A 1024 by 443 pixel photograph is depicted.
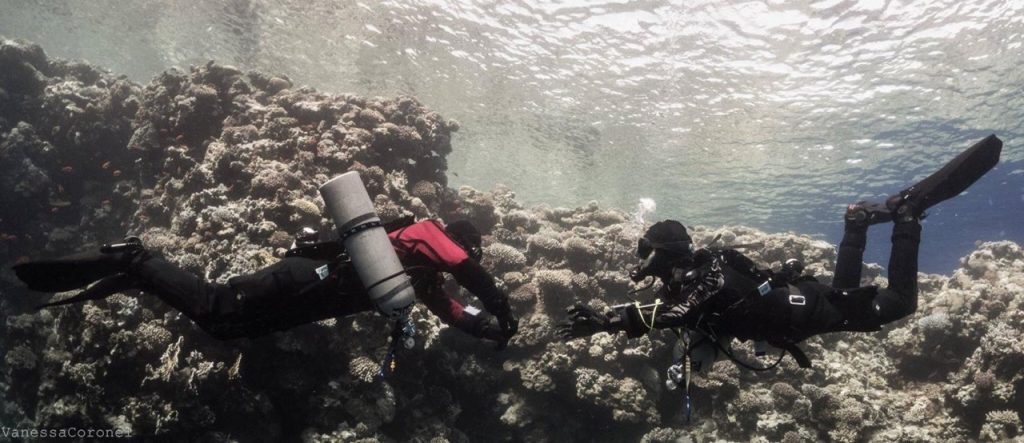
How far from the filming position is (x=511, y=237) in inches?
468

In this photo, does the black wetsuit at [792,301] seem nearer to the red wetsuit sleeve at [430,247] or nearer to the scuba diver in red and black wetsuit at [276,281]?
the red wetsuit sleeve at [430,247]

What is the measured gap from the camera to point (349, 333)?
7.21 meters

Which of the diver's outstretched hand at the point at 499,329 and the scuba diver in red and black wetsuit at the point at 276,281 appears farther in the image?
the diver's outstretched hand at the point at 499,329

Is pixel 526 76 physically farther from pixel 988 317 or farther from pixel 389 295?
pixel 389 295

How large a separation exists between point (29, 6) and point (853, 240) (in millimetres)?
43566

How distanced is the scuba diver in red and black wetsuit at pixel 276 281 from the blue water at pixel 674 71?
12.6m

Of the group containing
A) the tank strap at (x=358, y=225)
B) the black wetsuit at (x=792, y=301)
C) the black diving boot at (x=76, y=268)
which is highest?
the black wetsuit at (x=792, y=301)

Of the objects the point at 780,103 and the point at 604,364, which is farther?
the point at 780,103

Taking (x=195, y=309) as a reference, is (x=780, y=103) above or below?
above

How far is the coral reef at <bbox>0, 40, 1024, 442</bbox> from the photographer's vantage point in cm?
683

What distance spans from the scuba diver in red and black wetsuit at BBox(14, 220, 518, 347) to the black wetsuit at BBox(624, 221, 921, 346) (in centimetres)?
199

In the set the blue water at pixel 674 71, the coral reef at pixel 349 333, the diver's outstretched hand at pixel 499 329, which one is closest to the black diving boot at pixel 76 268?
the coral reef at pixel 349 333

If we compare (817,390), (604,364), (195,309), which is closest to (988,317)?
(817,390)

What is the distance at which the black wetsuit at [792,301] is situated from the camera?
4219mm
